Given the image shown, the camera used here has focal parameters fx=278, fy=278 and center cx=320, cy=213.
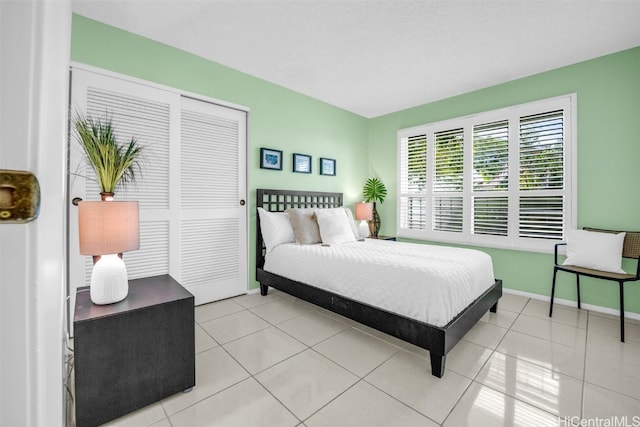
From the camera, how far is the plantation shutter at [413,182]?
4.44m

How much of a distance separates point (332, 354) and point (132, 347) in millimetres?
1350

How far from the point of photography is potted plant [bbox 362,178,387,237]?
4.82 m

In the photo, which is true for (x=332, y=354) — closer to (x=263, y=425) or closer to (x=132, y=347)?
(x=263, y=425)

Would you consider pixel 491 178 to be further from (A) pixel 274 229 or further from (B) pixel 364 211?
(A) pixel 274 229

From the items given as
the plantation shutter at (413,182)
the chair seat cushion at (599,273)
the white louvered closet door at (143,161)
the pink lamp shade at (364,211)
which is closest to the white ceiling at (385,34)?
the white louvered closet door at (143,161)

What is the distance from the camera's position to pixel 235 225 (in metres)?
3.43

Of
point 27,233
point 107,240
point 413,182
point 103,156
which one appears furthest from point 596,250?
point 103,156

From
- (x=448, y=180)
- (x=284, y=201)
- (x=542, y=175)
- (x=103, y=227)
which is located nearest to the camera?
(x=103, y=227)

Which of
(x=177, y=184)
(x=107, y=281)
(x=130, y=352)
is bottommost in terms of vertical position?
(x=130, y=352)

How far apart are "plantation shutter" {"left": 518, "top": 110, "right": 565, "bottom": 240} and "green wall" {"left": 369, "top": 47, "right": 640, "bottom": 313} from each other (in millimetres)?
181

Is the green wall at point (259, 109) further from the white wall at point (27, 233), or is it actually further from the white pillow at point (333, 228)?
the white wall at point (27, 233)

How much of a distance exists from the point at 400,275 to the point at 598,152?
9.18 ft

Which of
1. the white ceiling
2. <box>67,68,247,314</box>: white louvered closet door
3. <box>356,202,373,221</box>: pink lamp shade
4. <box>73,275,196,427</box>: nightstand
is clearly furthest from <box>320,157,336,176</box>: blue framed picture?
<box>73,275,196,427</box>: nightstand

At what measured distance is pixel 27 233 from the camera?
16.6 inches
